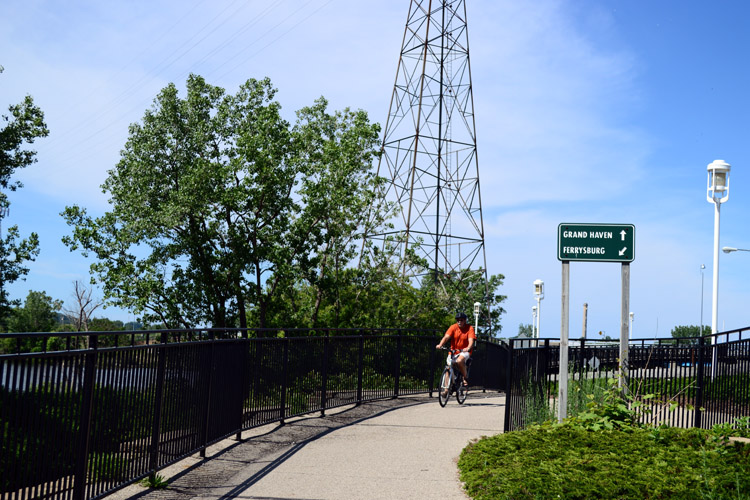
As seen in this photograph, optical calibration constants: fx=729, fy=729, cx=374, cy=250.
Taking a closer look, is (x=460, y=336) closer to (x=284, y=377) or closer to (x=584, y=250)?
(x=284, y=377)

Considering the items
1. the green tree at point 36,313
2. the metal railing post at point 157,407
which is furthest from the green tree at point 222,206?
the green tree at point 36,313

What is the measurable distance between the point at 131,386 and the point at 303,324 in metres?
20.0

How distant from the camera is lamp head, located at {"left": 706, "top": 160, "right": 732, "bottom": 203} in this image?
23484 mm

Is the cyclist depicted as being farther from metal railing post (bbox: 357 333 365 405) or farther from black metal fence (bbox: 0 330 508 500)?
black metal fence (bbox: 0 330 508 500)

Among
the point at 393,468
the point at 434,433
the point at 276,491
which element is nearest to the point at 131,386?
the point at 276,491

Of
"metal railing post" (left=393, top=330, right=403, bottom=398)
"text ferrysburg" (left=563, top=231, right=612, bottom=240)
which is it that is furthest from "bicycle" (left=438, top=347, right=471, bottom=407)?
"text ferrysburg" (left=563, top=231, right=612, bottom=240)

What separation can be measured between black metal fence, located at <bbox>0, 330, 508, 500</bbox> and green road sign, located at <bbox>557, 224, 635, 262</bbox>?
4549mm

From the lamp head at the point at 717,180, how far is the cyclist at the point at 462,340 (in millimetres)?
12513

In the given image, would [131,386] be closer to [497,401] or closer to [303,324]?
[497,401]

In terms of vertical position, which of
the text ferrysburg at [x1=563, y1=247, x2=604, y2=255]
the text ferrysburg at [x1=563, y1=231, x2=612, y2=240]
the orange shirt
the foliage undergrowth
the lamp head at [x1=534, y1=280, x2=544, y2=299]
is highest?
the lamp head at [x1=534, y1=280, x2=544, y2=299]

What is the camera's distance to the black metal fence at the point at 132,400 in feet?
17.4

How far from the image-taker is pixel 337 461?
8.89 meters

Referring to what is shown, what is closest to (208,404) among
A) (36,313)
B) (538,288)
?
(538,288)

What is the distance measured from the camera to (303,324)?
2692cm
